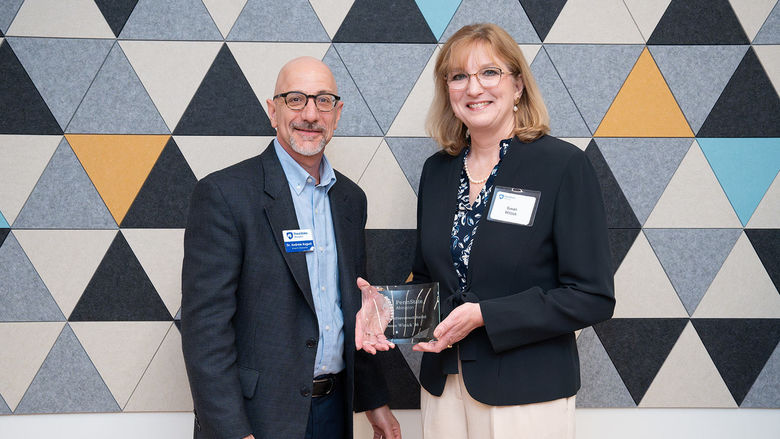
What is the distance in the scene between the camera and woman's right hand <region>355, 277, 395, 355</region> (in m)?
1.44

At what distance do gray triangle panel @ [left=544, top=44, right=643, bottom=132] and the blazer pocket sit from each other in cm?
178

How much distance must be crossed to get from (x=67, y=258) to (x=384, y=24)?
1787mm

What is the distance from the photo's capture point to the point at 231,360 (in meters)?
1.43

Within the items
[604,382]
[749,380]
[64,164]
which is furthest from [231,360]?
[749,380]

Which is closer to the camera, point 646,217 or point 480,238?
point 480,238

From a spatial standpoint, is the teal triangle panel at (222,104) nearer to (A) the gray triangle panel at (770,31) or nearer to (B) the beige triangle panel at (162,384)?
(B) the beige triangle panel at (162,384)

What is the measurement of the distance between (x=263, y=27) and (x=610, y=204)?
1777 mm

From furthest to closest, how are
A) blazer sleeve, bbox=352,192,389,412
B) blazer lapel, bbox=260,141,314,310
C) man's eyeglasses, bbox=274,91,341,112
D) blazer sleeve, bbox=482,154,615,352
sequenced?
blazer sleeve, bbox=352,192,389,412 < man's eyeglasses, bbox=274,91,341,112 < blazer lapel, bbox=260,141,314,310 < blazer sleeve, bbox=482,154,615,352

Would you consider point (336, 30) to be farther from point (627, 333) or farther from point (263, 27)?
point (627, 333)

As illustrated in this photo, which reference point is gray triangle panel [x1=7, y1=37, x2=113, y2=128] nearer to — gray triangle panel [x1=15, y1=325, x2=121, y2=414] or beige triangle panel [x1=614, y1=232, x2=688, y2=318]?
gray triangle panel [x1=15, y1=325, x2=121, y2=414]

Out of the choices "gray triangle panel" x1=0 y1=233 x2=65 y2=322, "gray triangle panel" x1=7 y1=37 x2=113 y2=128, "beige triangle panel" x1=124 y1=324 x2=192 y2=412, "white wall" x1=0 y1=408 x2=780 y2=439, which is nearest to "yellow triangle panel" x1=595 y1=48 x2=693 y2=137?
"white wall" x1=0 y1=408 x2=780 y2=439

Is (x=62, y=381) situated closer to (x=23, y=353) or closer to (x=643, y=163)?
(x=23, y=353)

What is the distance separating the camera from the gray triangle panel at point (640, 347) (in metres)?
2.31

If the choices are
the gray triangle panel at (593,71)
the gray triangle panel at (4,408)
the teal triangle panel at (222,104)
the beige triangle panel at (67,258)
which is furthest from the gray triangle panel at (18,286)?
the gray triangle panel at (593,71)
